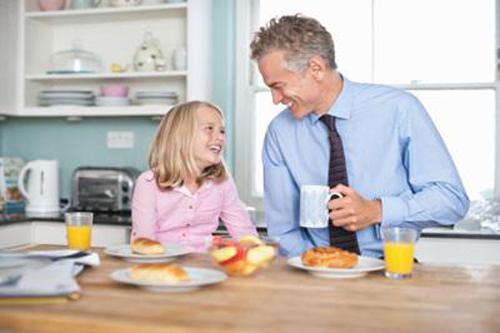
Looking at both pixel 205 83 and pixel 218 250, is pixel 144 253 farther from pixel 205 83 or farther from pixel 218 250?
pixel 205 83

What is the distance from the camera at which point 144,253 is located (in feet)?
5.17

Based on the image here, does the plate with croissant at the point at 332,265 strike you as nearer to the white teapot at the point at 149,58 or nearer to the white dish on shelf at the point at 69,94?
the white teapot at the point at 149,58

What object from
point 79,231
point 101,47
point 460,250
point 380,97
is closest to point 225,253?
point 79,231

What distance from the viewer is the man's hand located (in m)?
1.64

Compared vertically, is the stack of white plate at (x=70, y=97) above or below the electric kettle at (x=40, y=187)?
above

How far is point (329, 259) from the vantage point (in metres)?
1.37

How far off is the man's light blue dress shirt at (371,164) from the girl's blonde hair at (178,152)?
390 mm

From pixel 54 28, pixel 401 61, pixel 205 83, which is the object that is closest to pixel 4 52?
pixel 54 28

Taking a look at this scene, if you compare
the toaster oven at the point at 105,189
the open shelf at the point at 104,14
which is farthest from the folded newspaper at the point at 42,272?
the open shelf at the point at 104,14

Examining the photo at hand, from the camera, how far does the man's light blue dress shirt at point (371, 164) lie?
1.87m

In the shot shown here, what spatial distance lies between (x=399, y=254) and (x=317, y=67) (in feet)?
2.59

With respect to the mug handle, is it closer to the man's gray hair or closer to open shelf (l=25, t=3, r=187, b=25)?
the man's gray hair

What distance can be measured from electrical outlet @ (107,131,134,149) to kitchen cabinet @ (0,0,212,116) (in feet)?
0.77

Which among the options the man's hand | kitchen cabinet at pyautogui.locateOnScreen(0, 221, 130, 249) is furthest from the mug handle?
kitchen cabinet at pyautogui.locateOnScreen(0, 221, 130, 249)
